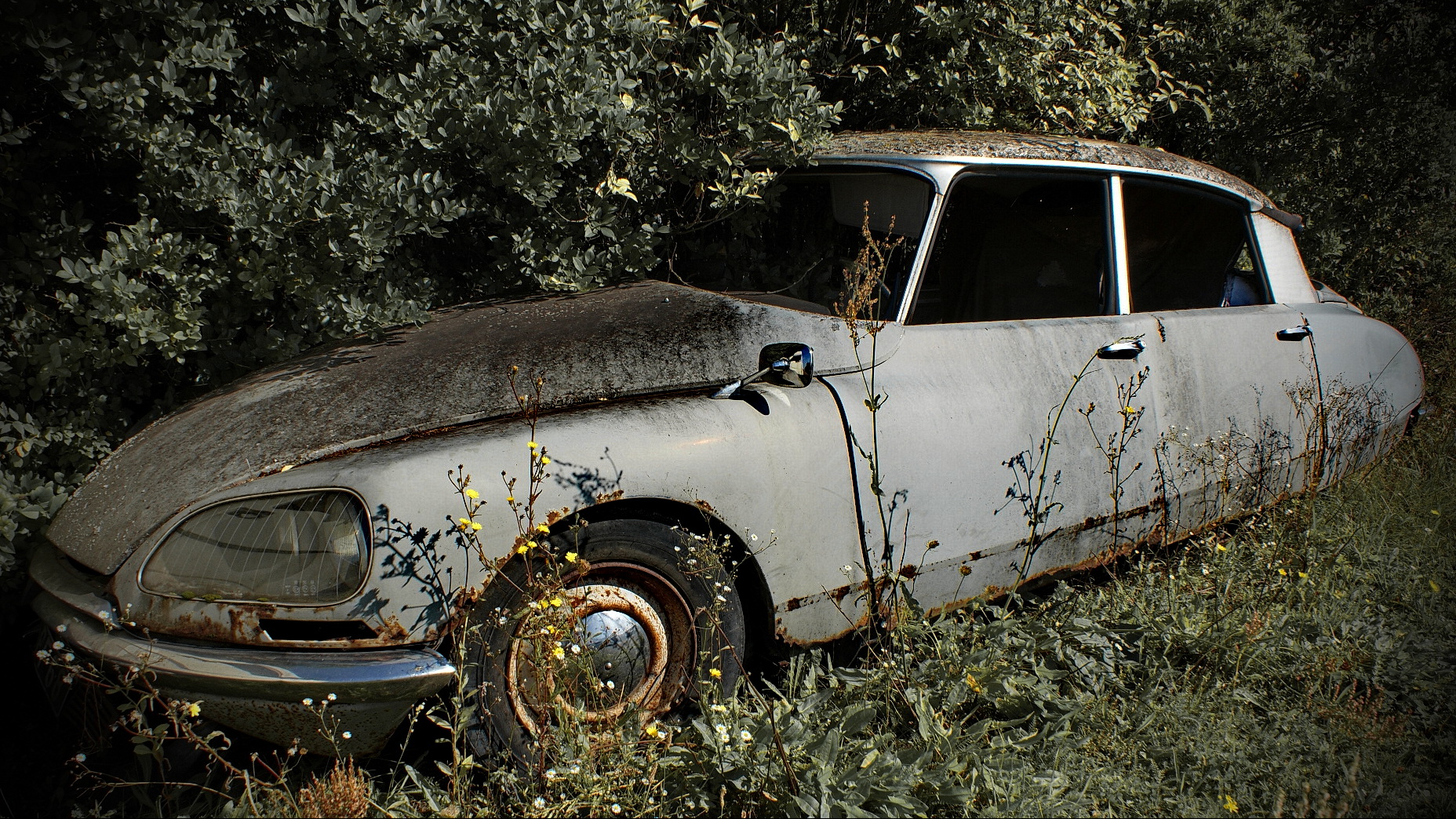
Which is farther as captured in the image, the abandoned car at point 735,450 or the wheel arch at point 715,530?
the wheel arch at point 715,530

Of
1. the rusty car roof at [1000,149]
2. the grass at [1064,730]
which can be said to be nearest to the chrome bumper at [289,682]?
the grass at [1064,730]

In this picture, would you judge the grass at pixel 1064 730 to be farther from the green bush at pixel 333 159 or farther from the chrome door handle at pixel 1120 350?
the green bush at pixel 333 159

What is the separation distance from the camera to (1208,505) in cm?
328

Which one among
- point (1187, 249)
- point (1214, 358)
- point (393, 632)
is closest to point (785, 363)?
point (393, 632)

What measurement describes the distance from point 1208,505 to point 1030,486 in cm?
105

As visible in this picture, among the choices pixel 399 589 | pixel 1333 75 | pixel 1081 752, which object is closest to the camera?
pixel 399 589

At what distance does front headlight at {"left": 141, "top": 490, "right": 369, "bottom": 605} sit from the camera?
1.91 m

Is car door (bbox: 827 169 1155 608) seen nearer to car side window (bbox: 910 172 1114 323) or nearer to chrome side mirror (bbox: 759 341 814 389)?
car side window (bbox: 910 172 1114 323)

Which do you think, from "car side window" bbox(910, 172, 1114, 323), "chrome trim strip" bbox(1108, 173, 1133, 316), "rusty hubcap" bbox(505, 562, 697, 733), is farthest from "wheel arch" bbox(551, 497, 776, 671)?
"chrome trim strip" bbox(1108, 173, 1133, 316)

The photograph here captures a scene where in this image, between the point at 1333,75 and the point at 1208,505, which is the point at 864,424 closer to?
the point at 1208,505

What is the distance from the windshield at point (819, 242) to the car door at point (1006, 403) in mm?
111

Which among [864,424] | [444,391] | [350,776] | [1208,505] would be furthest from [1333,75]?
[350,776]

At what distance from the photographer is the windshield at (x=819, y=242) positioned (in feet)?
9.14

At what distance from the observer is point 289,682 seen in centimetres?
186
